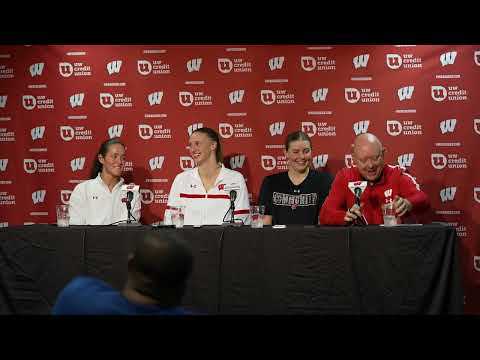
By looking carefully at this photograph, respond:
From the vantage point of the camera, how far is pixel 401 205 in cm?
404

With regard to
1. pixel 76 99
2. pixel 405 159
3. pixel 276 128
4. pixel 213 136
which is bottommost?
pixel 405 159

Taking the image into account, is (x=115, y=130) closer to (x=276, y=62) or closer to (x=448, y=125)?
(x=276, y=62)

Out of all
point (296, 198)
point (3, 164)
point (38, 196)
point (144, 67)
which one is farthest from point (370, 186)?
point (3, 164)

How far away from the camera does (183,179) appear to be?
5.09 meters

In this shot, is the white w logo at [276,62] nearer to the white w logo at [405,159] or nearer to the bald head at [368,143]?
the white w logo at [405,159]

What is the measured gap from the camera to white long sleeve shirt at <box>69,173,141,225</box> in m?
5.26

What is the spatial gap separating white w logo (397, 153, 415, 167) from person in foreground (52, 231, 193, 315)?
4374 mm

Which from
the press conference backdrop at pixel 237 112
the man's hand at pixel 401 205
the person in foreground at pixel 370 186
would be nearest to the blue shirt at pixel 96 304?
the man's hand at pixel 401 205

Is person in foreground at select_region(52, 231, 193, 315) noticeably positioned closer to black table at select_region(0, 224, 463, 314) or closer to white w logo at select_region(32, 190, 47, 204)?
black table at select_region(0, 224, 463, 314)

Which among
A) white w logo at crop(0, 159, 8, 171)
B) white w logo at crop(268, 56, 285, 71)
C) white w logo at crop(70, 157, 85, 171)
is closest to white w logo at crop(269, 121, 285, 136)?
white w logo at crop(268, 56, 285, 71)

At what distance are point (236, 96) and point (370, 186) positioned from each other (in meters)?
1.97

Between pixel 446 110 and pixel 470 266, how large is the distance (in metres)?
1.48
